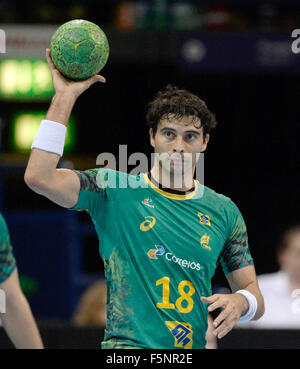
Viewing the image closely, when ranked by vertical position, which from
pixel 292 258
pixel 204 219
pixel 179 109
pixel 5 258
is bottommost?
pixel 292 258

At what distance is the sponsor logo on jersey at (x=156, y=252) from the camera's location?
19.3 feet

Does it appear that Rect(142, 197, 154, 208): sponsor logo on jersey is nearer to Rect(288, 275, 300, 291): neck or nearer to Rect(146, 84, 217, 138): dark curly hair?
Rect(146, 84, 217, 138): dark curly hair

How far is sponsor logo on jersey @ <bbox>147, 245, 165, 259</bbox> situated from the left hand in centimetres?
51

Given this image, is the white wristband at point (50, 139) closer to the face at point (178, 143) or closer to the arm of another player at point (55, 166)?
the arm of another player at point (55, 166)

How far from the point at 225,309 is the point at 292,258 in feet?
17.1

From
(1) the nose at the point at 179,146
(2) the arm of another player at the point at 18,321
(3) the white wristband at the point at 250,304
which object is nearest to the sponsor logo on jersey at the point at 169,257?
(3) the white wristband at the point at 250,304

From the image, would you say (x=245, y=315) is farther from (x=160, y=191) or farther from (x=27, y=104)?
(x=27, y=104)

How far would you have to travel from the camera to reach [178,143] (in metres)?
6.09

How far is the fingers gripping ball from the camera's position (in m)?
5.71

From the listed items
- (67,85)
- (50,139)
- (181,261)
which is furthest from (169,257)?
(67,85)

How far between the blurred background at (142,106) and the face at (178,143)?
600 centimetres

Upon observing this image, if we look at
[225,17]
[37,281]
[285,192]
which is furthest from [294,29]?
[37,281]

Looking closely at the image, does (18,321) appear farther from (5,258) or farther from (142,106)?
(142,106)

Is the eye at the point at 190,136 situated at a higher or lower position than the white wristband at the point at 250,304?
higher
